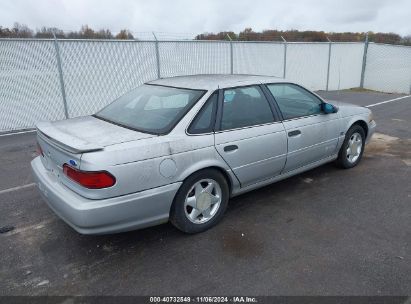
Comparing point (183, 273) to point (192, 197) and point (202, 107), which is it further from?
point (202, 107)

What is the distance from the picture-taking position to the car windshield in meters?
3.32

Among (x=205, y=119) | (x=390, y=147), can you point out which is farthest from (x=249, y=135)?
(x=390, y=147)

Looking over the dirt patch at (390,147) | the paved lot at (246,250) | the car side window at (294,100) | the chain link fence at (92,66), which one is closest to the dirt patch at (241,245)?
the paved lot at (246,250)

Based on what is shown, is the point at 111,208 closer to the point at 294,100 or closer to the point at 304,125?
the point at 304,125

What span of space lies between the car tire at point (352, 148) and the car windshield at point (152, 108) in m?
2.54

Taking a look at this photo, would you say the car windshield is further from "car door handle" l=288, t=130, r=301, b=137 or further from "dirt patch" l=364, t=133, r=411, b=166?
"dirt patch" l=364, t=133, r=411, b=166

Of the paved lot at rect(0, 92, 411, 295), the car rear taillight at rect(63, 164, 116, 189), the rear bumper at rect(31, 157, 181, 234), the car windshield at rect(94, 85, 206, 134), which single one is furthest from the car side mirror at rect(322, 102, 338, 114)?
the car rear taillight at rect(63, 164, 116, 189)

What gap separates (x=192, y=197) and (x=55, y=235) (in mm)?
1431

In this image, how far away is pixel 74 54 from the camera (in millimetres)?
9203

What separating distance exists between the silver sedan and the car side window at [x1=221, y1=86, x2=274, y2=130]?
12 mm

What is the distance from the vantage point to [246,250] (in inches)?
125

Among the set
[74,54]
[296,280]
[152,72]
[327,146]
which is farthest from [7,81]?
[296,280]

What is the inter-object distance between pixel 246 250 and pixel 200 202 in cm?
62

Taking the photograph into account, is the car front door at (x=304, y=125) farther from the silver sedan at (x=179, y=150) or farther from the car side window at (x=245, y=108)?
the car side window at (x=245, y=108)
